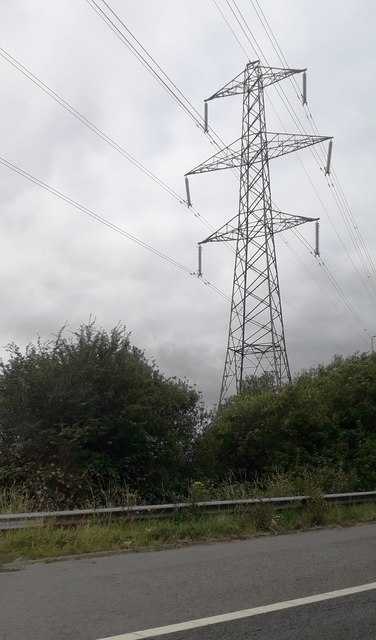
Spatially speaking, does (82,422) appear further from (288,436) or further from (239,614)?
(239,614)

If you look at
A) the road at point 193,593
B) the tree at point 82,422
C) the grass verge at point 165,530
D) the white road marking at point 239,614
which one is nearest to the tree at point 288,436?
the tree at point 82,422

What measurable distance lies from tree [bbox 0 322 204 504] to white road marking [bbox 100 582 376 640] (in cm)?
1017

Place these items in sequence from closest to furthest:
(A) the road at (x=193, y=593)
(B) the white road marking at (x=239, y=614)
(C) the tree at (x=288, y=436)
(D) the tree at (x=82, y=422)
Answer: (B) the white road marking at (x=239, y=614)
(A) the road at (x=193, y=593)
(D) the tree at (x=82, y=422)
(C) the tree at (x=288, y=436)

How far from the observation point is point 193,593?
750 centimetres

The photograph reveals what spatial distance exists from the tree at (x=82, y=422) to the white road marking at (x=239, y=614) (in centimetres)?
1017

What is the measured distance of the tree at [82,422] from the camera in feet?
57.0

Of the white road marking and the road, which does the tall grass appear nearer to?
the road

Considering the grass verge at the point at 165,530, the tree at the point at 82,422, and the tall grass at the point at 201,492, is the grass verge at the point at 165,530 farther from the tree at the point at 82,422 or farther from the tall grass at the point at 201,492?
the tree at the point at 82,422

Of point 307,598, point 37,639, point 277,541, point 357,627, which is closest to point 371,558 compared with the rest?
point 277,541

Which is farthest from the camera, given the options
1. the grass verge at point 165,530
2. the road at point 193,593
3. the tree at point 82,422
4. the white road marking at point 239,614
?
the tree at point 82,422

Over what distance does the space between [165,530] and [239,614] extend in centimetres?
565

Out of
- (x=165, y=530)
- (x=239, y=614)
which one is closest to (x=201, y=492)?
(x=165, y=530)

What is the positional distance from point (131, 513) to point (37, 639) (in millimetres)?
6790

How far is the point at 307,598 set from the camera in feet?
23.7
